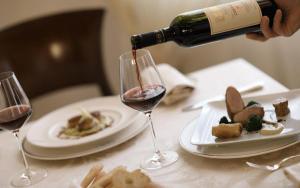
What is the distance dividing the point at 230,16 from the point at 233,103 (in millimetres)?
195

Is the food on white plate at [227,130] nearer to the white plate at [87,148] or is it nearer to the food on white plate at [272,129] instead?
the food on white plate at [272,129]

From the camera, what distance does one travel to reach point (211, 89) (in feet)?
4.66

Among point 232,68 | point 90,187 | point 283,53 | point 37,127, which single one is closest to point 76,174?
point 90,187

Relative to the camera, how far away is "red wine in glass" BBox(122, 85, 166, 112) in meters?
1.01

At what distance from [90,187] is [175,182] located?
0.55ft

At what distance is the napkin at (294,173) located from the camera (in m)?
0.82

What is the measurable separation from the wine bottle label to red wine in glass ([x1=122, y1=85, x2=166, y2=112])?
18 centimetres

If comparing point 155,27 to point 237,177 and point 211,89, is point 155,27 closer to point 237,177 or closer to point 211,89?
point 211,89

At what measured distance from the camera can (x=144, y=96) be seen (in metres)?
1.01

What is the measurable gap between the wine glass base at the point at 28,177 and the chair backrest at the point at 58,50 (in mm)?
1175

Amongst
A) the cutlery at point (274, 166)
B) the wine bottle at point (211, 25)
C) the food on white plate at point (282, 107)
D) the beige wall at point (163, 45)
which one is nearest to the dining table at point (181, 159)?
the cutlery at point (274, 166)

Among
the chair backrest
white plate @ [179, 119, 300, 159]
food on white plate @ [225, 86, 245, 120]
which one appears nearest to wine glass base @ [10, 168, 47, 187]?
white plate @ [179, 119, 300, 159]

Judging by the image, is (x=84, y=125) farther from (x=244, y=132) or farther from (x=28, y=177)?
(x=244, y=132)

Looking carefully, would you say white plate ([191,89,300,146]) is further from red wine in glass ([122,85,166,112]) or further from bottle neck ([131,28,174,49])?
bottle neck ([131,28,174,49])
